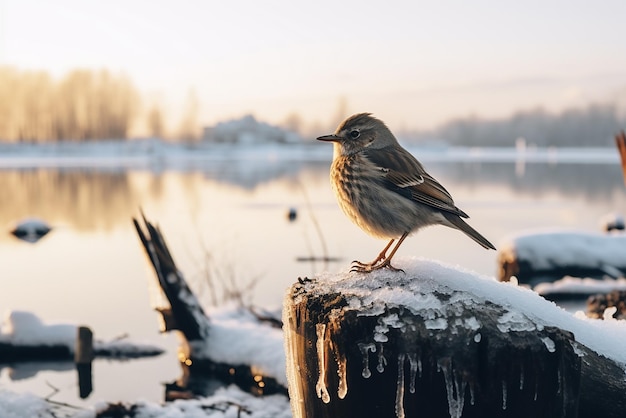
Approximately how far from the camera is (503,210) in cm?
2980

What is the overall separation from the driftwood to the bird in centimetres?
387

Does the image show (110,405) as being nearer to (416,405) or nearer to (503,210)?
(416,405)

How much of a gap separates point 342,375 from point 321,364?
0.41 ft

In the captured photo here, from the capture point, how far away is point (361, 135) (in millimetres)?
4391

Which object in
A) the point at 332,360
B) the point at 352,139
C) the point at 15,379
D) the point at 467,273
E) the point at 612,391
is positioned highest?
the point at 352,139

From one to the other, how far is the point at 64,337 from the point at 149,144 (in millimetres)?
91575

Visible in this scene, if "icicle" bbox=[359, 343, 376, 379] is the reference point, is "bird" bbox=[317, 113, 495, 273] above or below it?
above

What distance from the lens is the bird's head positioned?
438cm

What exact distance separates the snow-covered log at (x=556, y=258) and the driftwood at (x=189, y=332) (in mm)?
7672

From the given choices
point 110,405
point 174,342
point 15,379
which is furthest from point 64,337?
point 110,405

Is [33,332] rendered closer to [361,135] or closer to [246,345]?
[246,345]

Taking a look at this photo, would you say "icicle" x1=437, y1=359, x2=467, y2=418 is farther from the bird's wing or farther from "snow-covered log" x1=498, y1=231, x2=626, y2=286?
"snow-covered log" x1=498, y1=231, x2=626, y2=286

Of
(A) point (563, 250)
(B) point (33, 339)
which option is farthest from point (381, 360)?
(A) point (563, 250)

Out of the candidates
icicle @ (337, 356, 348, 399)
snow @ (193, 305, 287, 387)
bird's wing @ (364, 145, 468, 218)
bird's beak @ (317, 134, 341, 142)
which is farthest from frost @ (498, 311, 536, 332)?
snow @ (193, 305, 287, 387)
